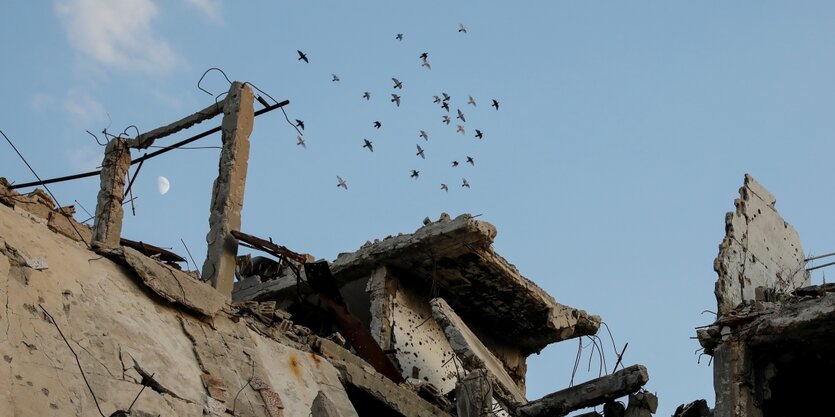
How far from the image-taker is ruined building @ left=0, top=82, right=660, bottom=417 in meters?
9.38

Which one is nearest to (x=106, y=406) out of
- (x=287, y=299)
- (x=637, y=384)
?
(x=637, y=384)

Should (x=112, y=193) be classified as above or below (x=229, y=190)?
below

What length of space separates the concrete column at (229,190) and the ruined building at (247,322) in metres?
0.02

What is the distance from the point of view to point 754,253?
13508 mm

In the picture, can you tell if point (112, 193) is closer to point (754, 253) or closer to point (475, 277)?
point (475, 277)

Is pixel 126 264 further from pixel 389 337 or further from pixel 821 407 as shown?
pixel 821 407

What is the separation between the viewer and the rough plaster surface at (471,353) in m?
13.9

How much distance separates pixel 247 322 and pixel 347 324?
97.0 inches

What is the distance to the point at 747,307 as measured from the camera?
12203mm

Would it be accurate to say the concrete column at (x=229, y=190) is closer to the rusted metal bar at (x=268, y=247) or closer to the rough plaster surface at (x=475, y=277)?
the rusted metal bar at (x=268, y=247)

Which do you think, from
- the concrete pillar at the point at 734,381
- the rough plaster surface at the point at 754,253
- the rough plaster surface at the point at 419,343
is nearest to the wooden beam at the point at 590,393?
the concrete pillar at the point at 734,381

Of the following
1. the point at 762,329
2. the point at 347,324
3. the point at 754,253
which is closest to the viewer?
the point at 762,329

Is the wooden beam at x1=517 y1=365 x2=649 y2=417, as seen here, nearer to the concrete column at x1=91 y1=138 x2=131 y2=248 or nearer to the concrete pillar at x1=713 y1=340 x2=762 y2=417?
the concrete pillar at x1=713 y1=340 x2=762 y2=417

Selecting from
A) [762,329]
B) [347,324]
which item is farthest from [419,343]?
[762,329]
